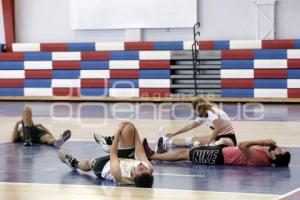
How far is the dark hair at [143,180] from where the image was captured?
6.04m

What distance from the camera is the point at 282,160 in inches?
285

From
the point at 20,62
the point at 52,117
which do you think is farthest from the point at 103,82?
the point at 52,117

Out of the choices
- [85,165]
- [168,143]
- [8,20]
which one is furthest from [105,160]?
[8,20]

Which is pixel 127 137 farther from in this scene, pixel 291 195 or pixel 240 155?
pixel 291 195

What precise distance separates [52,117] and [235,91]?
5062 mm

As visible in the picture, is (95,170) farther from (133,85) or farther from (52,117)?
(133,85)

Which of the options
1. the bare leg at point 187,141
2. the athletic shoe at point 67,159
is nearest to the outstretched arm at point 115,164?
the athletic shoe at point 67,159

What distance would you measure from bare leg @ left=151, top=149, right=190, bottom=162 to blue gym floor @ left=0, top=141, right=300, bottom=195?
0.07 meters

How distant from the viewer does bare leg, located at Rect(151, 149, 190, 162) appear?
300 inches

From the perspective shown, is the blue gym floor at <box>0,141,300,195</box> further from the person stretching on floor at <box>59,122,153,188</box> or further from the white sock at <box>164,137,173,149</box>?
the white sock at <box>164,137,173,149</box>

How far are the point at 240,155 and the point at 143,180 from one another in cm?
175

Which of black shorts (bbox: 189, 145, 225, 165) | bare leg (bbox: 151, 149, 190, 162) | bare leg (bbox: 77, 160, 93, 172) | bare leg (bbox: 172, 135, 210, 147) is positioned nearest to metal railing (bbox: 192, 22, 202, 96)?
bare leg (bbox: 172, 135, 210, 147)

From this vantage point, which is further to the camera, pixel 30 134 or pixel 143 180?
pixel 30 134

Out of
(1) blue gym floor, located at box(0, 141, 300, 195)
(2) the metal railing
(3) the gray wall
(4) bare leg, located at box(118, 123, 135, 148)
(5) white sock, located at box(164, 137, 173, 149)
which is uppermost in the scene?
(3) the gray wall
